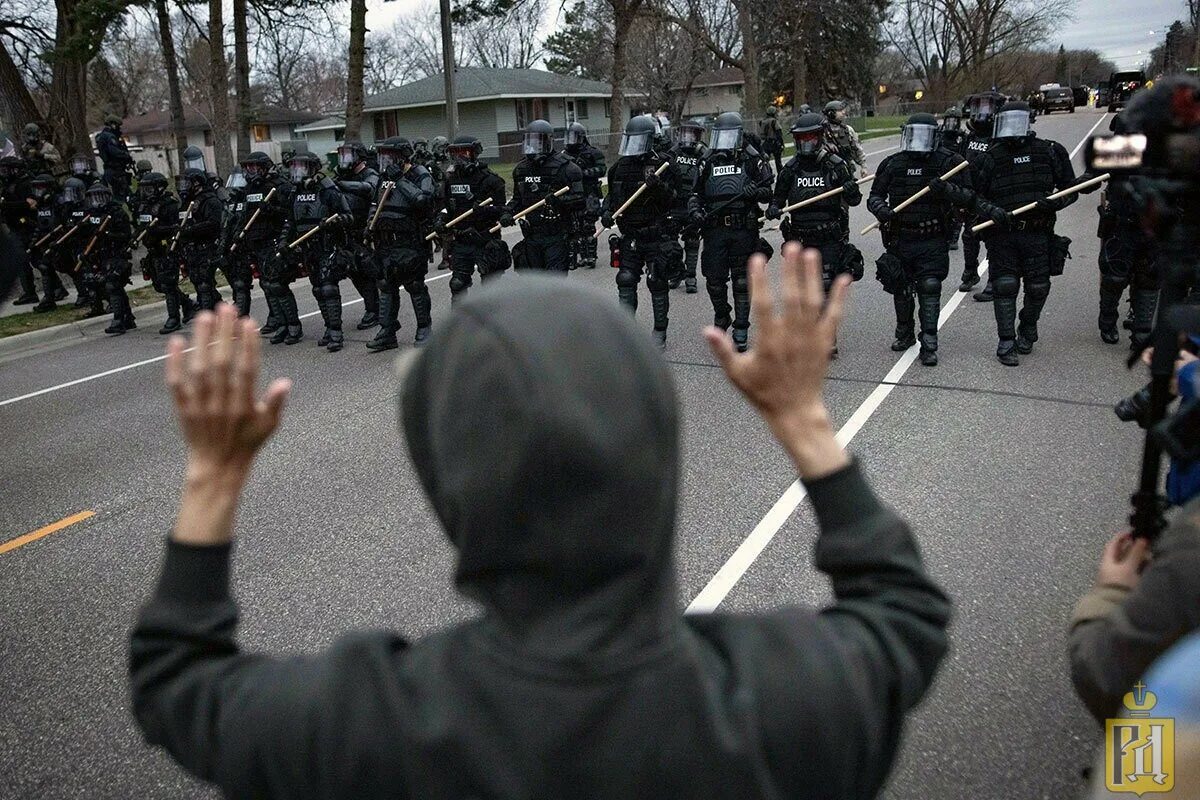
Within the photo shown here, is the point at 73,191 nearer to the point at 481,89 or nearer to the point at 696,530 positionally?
the point at 696,530

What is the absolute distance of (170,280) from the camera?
10.9 metres

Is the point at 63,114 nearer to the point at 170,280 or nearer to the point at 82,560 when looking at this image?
the point at 170,280

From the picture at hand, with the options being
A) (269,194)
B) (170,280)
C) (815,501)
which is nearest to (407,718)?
(815,501)

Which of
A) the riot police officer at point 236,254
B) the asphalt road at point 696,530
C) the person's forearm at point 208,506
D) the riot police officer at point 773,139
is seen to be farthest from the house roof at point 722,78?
the person's forearm at point 208,506

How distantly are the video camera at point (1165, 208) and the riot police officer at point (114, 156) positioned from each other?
1743 centimetres

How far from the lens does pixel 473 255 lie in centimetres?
988

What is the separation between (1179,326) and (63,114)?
20238 millimetres

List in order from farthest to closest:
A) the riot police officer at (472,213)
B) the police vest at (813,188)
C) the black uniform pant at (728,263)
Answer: the riot police officer at (472,213), the black uniform pant at (728,263), the police vest at (813,188)

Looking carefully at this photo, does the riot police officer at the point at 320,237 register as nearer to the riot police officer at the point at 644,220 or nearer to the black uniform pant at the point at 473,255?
the black uniform pant at the point at 473,255

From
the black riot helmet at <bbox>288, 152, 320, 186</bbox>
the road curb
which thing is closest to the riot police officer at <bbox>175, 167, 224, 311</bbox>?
the black riot helmet at <bbox>288, 152, 320, 186</bbox>

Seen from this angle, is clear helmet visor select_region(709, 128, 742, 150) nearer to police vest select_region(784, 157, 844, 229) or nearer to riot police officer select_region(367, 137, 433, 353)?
police vest select_region(784, 157, 844, 229)

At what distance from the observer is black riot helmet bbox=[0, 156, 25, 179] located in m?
12.6

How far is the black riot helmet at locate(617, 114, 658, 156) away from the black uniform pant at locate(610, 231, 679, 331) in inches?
30.8

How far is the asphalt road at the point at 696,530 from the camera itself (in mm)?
3211
